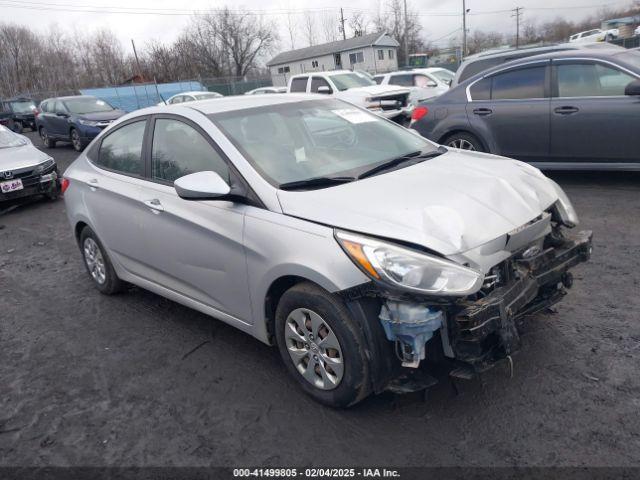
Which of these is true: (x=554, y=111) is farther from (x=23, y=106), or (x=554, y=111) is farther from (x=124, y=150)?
(x=23, y=106)

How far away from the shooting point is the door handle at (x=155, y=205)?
3.83m

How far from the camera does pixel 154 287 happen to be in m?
4.22

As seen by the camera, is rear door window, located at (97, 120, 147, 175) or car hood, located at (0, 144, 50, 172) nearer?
rear door window, located at (97, 120, 147, 175)

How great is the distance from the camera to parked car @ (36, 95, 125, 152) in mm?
15859

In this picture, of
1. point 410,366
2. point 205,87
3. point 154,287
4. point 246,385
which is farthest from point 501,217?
point 205,87

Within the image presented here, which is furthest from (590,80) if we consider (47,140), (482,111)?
(47,140)

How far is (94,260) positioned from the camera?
5074mm

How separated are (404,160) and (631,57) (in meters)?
4.37

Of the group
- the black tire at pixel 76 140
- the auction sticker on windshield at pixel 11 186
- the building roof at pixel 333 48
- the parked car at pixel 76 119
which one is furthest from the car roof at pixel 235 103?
the building roof at pixel 333 48

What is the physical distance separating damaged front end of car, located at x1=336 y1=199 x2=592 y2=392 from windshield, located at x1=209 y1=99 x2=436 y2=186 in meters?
0.80

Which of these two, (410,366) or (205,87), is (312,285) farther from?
(205,87)

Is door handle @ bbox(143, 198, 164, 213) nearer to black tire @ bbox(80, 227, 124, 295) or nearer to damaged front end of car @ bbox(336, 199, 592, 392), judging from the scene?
black tire @ bbox(80, 227, 124, 295)

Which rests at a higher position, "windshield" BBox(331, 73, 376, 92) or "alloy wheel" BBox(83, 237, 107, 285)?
"windshield" BBox(331, 73, 376, 92)

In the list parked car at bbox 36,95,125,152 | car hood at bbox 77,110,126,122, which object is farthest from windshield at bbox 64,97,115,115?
car hood at bbox 77,110,126,122
